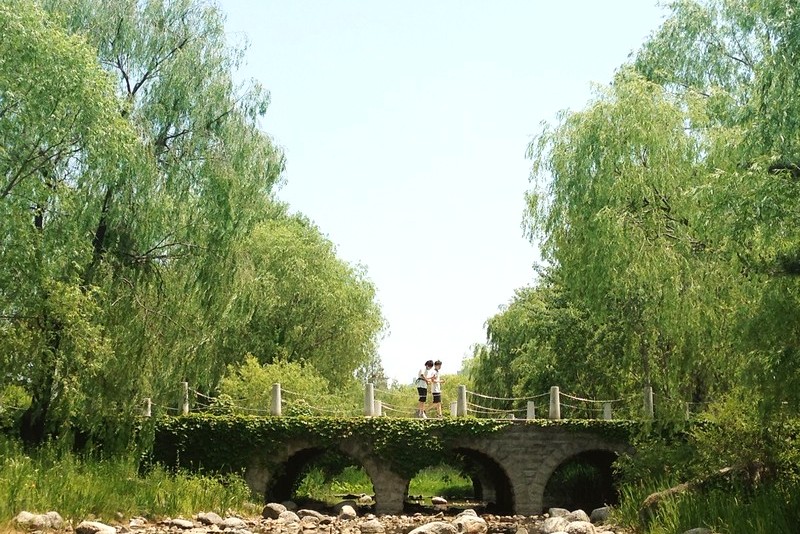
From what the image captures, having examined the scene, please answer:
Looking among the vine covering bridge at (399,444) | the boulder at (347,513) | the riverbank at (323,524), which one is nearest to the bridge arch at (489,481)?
the vine covering bridge at (399,444)

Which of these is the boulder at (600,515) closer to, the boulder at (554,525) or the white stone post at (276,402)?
the boulder at (554,525)

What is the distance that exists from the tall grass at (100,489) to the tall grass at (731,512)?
27.3 ft

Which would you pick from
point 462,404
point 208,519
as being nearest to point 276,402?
point 462,404

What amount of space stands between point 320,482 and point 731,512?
19.2m

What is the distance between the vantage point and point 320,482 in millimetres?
31234

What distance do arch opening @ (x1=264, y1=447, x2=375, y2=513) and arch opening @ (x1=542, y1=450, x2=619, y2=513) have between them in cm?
540

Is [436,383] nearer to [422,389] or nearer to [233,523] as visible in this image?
[422,389]

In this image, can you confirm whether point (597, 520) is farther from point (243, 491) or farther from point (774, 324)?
point (774, 324)

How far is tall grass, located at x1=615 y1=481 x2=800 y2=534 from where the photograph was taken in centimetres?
1280

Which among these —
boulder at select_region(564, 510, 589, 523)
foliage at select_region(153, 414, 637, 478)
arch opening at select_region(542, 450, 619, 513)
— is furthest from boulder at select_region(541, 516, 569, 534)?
arch opening at select_region(542, 450, 619, 513)

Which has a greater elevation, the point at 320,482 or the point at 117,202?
the point at 117,202

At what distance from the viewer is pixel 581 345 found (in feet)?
87.8

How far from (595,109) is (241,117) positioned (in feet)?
22.9

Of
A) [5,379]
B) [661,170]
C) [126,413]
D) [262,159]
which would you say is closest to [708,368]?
[661,170]
